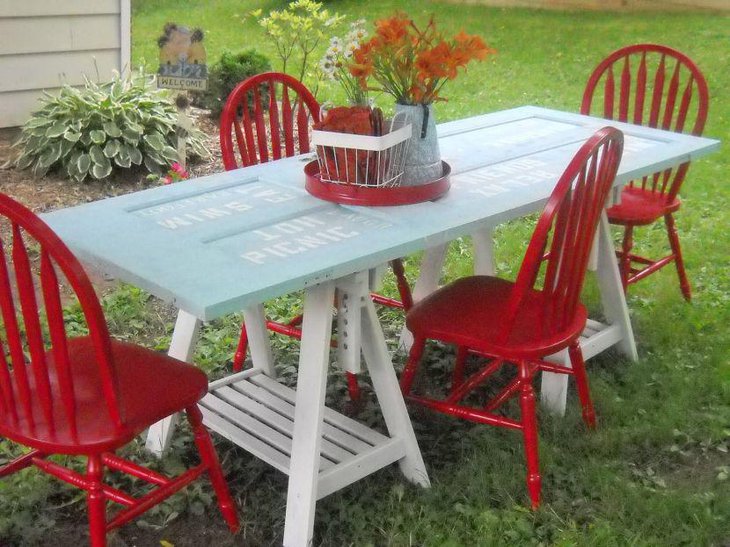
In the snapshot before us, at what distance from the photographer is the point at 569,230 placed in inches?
81.1

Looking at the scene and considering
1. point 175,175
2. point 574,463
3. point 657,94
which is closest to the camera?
point 574,463

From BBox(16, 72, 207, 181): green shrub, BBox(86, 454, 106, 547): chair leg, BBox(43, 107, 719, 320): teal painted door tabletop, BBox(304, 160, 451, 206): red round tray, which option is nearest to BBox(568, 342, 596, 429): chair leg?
BBox(43, 107, 719, 320): teal painted door tabletop

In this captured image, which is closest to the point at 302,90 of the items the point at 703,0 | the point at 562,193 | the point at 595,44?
the point at 562,193

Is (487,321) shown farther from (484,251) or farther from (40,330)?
(40,330)

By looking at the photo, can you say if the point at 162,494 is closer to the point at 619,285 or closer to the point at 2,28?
the point at 619,285

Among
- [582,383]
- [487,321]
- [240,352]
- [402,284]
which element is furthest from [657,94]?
[240,352]

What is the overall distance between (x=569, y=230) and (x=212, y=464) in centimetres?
98

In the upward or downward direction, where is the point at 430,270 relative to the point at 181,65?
downward

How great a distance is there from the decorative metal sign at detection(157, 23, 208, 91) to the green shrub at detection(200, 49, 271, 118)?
73cm

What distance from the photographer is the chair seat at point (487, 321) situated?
2.17m

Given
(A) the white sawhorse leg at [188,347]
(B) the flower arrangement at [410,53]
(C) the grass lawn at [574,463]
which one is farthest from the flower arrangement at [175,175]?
(B) the flower arrangement at [410,53]

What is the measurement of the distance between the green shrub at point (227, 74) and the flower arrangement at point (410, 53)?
3.47m

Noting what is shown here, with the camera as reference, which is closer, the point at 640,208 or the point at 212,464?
the point at 212,464

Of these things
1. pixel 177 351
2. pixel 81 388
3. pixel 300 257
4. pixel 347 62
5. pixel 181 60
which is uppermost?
pixel 347 62
